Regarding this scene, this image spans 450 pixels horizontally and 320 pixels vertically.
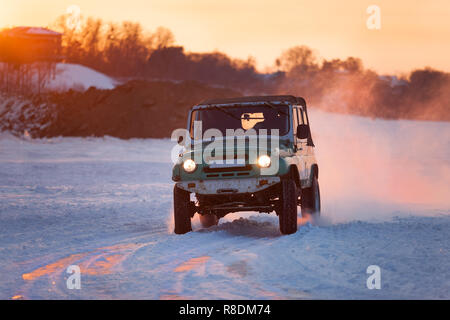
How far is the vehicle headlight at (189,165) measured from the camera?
35.8 feet

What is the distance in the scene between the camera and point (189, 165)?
10.9 m

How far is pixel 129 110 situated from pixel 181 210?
4038cm

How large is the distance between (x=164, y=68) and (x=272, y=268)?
2980 inches

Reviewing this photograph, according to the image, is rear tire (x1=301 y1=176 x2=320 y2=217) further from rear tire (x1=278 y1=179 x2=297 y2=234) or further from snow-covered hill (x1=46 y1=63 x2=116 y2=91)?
snow-covered hill (x1=46 y1=63 x2=116 y2=91)

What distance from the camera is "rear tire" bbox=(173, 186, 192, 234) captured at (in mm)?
11148

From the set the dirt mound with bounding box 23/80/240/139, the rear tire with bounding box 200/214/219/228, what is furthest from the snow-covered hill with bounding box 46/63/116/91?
the rear tire with bounding box 200/214/219/228

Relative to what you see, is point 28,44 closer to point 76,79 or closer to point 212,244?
point 76,79

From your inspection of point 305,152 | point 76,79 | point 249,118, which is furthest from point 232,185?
point 76,79

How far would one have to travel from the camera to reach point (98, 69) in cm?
8519

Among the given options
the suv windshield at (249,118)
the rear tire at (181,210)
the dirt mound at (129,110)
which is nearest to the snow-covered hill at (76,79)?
the dirt mound at (129,110)
